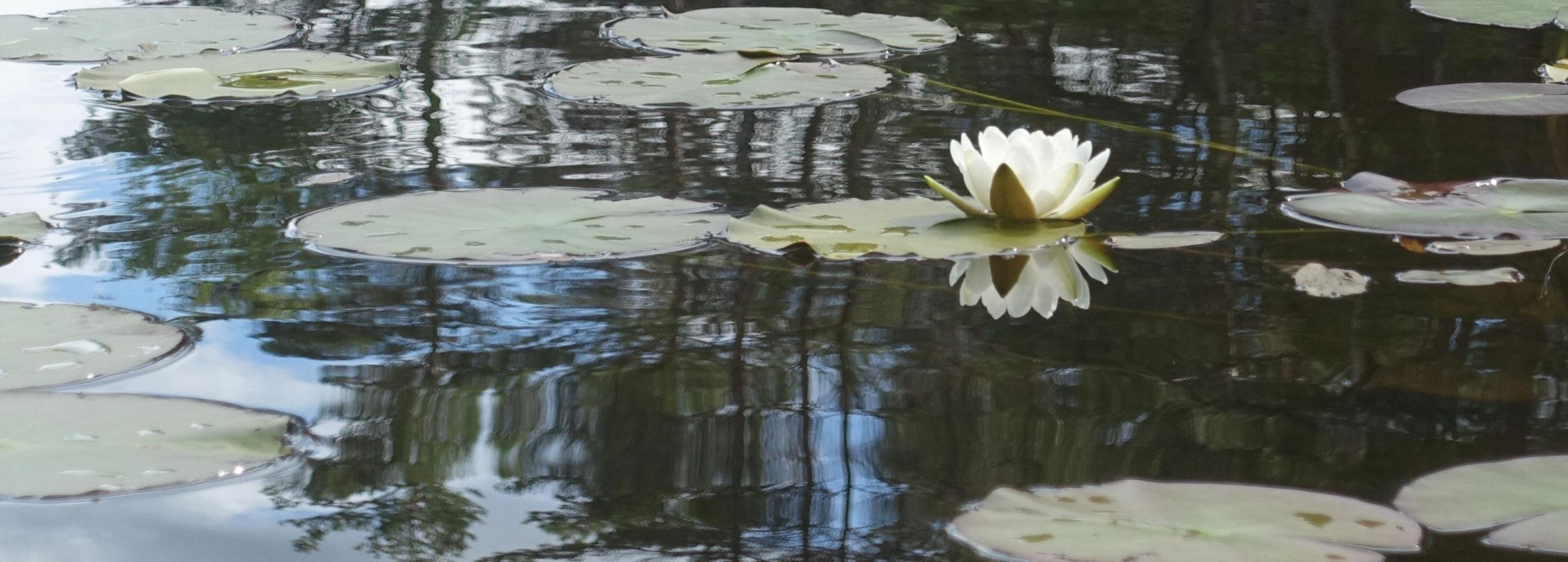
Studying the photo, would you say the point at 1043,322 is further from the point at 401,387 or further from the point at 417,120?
the point at 417,120

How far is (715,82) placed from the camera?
8.70 feet

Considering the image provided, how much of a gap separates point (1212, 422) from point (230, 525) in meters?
0.79

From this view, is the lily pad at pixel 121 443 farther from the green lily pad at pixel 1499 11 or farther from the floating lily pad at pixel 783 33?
the green lily pad at pixel 1499 11

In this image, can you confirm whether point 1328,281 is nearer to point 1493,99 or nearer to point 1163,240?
point 1163,240

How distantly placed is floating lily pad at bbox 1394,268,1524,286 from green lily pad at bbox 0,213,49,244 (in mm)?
1633

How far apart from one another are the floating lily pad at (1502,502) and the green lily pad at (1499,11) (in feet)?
8.27

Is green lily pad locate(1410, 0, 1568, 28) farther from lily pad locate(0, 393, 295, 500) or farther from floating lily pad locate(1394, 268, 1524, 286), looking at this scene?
lily pad locate(0, 393, 295, 500)

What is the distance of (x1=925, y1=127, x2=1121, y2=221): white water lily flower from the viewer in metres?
1.71

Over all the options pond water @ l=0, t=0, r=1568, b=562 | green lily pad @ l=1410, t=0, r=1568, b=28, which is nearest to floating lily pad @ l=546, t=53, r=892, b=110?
pond water @ l=0, t=0, r=1568, b=562

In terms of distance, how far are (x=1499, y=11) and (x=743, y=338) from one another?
272 cm

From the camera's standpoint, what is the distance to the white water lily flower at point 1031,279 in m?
1.50

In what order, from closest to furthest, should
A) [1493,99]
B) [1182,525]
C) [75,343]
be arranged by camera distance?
1. [1182,525]
2. [75,343]
3. [1493,99]

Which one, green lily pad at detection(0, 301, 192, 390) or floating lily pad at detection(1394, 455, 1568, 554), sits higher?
floating lily pad at detection(1394, 455, 1568, 554)

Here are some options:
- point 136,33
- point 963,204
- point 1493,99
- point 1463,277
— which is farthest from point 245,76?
point 1493,99
